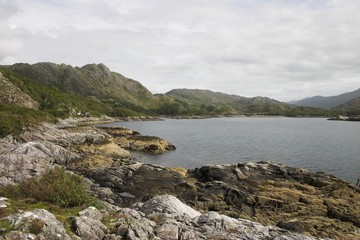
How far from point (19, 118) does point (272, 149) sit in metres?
68.2

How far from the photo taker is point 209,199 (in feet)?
125

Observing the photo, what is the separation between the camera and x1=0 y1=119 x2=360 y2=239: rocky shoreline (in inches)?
838

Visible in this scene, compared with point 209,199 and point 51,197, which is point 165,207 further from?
point 209,199

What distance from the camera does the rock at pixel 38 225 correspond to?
15.8 m

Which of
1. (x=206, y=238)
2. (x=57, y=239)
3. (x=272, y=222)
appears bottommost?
(x=272, y=222)

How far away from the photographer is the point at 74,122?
154 m

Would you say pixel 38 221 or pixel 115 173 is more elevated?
pixel 38 221

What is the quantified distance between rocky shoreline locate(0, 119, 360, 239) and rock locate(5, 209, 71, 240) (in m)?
0.20

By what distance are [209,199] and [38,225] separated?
2481 centimetres

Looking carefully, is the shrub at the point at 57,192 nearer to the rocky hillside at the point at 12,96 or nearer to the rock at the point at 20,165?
the rock at the point at 20,165

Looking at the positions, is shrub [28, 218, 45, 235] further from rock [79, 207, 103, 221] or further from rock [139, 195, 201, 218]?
rock [139, 195, 201, 218]

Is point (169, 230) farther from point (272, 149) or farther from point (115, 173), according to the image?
point (272, 149)

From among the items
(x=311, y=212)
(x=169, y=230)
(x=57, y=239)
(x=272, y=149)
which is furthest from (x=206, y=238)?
(x=272, y=149)

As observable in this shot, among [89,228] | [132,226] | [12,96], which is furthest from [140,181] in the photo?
[12,96]
